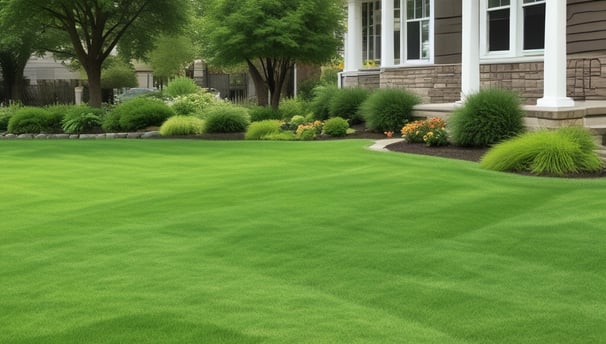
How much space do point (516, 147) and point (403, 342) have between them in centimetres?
757

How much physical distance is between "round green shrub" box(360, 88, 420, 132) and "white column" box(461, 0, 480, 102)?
148 cm

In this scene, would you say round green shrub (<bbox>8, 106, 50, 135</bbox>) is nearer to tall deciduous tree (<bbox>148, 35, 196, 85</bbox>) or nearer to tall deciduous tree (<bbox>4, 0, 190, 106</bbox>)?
tall deciduous tree (<bbox>4, 0, 190, 106</bbox>)

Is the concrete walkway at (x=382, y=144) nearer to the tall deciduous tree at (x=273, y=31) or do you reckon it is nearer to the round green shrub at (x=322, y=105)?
the round green shrub at (x=322, y=105)

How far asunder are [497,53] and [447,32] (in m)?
3.20

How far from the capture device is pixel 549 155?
1167 cm

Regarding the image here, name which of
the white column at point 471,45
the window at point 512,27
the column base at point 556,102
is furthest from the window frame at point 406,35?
the column base at point 556,102

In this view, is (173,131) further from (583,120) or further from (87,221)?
(87,221)

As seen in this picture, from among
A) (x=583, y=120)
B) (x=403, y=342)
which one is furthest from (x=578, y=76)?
(x=403, y=342)

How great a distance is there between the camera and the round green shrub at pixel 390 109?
18.7 meters

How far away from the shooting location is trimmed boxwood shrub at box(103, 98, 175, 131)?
2338cm

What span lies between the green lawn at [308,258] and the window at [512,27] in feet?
24.4

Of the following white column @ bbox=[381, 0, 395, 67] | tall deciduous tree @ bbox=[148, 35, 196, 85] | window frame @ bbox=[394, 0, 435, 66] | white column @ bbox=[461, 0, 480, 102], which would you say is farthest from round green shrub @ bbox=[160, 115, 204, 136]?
tall deciduous tree @ bbox=[148, 35, 196, 85]

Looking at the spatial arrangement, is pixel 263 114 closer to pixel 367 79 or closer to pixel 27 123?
pixel 367 79

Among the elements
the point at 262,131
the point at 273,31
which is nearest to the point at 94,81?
the point at 273,31
